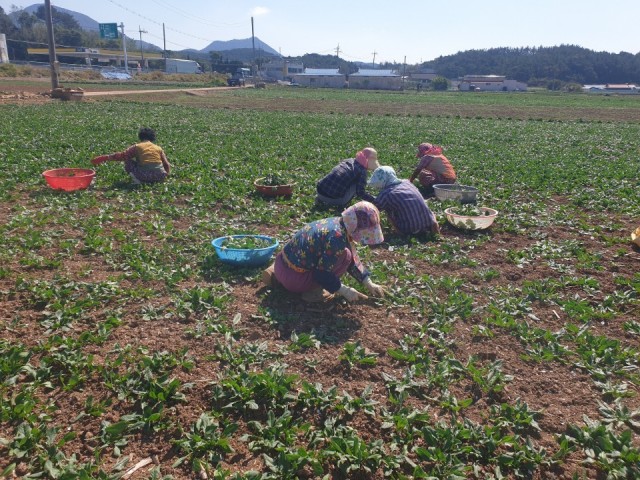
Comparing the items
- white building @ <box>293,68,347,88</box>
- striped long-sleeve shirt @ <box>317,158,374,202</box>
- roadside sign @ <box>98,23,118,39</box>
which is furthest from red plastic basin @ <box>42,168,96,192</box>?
white building @ <box>293,68,347,88</box>

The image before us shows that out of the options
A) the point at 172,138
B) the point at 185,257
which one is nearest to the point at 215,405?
the point at 185,257

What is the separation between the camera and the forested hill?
139750mm

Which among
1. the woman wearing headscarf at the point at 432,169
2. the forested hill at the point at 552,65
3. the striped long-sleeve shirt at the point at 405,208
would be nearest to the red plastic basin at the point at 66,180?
the striped long-sleeve shirt at the point at 405,208

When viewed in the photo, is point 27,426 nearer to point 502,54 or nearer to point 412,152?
point 412,152

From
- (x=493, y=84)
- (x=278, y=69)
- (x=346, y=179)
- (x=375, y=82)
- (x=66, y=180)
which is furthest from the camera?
(x=278, y=69)

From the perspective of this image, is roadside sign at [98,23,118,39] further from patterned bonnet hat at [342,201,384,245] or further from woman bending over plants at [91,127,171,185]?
patterned bonnet hat at [342,201,384,245]

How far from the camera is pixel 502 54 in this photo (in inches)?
7160

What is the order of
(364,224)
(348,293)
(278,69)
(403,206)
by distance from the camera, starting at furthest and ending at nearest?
(278,69) → (403,206) → (348,293) → (364,224)

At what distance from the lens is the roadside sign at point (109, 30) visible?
61.3 m

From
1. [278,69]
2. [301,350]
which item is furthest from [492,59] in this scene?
[301,350]

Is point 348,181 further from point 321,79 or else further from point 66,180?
point 321,79

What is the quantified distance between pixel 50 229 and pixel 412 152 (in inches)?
411

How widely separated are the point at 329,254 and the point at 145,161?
5.84m

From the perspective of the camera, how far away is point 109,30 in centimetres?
6188
